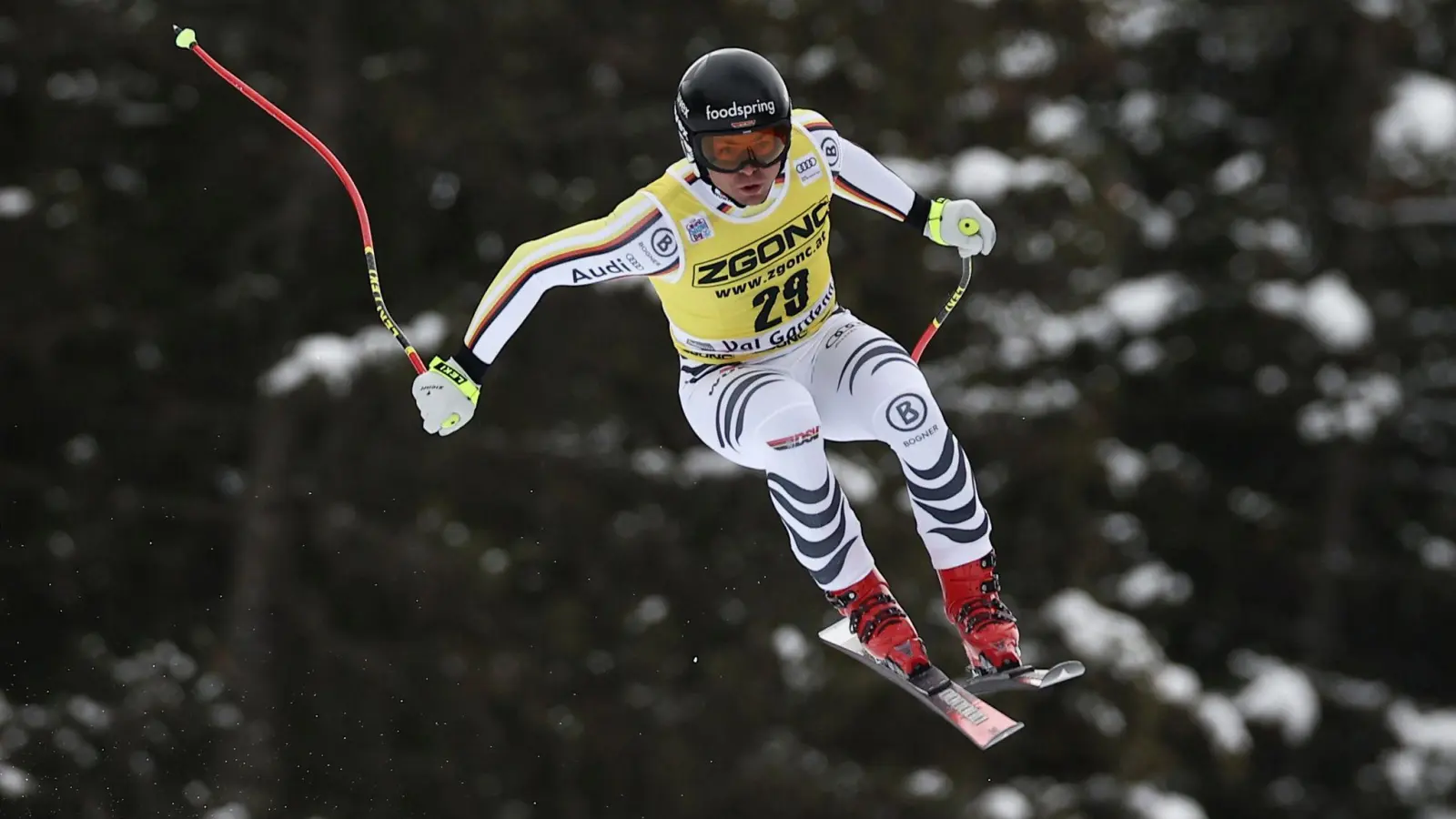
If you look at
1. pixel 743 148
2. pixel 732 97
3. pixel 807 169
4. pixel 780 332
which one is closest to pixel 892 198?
pixel 807 169

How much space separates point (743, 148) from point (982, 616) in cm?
181

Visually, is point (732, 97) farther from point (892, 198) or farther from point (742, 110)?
point (892, 198)

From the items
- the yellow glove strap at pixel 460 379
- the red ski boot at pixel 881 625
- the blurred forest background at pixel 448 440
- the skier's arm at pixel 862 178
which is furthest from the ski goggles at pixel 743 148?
the blurred forest background at pixel 448 440

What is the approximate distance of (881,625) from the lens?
7180 mm

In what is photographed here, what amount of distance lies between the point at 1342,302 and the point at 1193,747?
4302 millimetres

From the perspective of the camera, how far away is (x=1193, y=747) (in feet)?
63.2

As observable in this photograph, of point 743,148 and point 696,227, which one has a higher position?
point 743,148

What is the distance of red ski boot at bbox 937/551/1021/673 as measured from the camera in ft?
23.4

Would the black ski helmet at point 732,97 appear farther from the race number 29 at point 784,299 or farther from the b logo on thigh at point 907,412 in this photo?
the b logo on thigh at point 907,412

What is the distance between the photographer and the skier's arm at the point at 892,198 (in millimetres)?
7301

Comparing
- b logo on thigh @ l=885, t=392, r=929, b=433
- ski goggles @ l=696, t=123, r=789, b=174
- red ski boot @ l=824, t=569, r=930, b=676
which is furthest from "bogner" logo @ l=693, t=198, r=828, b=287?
red ski boot @ l=824, t=569, r=930, b=676

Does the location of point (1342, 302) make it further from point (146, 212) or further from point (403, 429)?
point (146, 212)

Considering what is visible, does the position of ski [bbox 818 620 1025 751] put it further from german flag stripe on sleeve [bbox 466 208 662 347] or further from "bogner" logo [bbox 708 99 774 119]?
"bogner" logo [bbox 708 99 774 119]

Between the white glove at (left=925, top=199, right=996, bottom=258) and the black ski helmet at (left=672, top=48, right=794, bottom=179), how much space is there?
3.20ft
